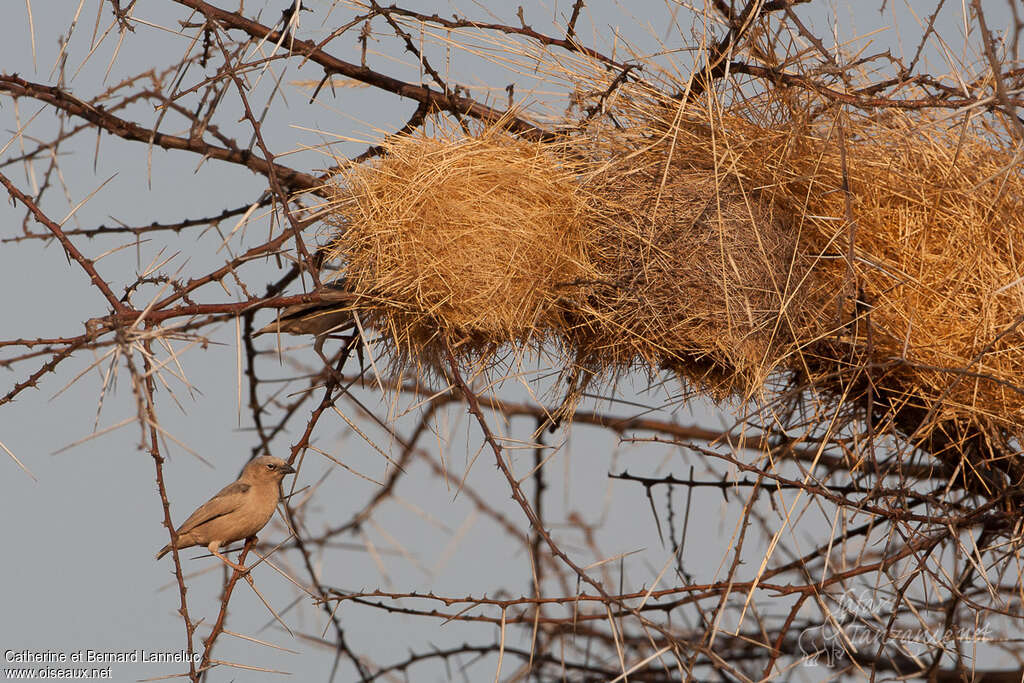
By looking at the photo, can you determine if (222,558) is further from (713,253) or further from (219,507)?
(713,253)

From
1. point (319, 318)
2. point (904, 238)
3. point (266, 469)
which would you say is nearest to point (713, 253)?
point (904, 238)

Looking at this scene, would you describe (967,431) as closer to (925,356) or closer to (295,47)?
(925,356)

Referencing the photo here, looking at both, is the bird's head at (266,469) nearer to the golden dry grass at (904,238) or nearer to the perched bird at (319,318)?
the perched bird at (319,318)

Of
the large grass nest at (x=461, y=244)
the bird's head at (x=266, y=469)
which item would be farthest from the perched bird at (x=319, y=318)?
the bird's head at (x=266, y=469)

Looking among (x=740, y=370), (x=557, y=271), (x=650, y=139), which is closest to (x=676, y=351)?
(x=740, y=370)

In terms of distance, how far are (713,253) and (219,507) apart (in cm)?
111

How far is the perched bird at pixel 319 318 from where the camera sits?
2100mm

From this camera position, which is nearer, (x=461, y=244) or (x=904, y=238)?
(x=461, y=244)

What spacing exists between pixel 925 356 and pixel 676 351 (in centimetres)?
50

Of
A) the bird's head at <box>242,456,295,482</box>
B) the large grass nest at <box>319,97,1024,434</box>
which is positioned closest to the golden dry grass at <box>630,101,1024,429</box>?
the large grass nest at <box>319,97,1024,434</box>

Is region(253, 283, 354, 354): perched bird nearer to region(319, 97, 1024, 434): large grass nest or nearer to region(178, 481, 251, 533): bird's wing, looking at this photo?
region(319, 97, 1024, 434): large grass nest

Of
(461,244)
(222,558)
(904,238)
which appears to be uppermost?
(461,244)

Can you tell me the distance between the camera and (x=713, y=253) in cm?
222

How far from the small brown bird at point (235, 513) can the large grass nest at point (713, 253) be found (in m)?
0.40
